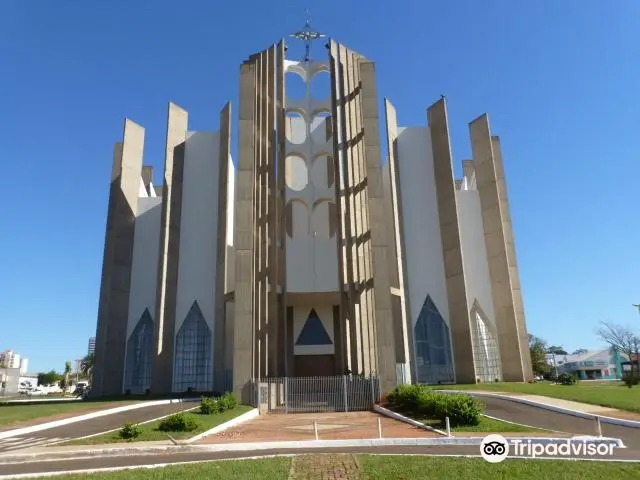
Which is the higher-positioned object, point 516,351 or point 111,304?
point 111,304

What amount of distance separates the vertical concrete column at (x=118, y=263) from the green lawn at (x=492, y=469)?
32.2 metres

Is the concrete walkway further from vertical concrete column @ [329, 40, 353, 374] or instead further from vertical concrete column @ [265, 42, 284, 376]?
vertical concrete column @ [329, 40, 353, 374]

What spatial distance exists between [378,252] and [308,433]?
14.7 m

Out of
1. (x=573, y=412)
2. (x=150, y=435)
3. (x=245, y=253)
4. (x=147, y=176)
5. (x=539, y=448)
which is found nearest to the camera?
(x=539, y=448)

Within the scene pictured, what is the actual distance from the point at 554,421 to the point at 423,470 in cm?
920

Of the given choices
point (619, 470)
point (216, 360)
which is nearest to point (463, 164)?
point (216, 360)

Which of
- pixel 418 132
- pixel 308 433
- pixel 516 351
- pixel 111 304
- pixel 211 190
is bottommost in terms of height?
pixel 308 433

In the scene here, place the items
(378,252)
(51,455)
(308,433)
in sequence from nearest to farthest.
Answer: (51,455), (308,433), (378,252)

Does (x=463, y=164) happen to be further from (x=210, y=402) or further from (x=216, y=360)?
(x=210, y=402)

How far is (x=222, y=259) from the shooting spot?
3625cm

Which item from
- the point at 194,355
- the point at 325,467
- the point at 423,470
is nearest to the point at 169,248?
the point at 194,355

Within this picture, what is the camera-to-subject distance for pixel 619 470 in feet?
27.3

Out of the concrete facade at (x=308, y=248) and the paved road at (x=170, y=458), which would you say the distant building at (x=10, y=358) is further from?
the paved road at (x=170, y=458)

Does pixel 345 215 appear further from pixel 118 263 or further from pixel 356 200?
pixel 118 263
